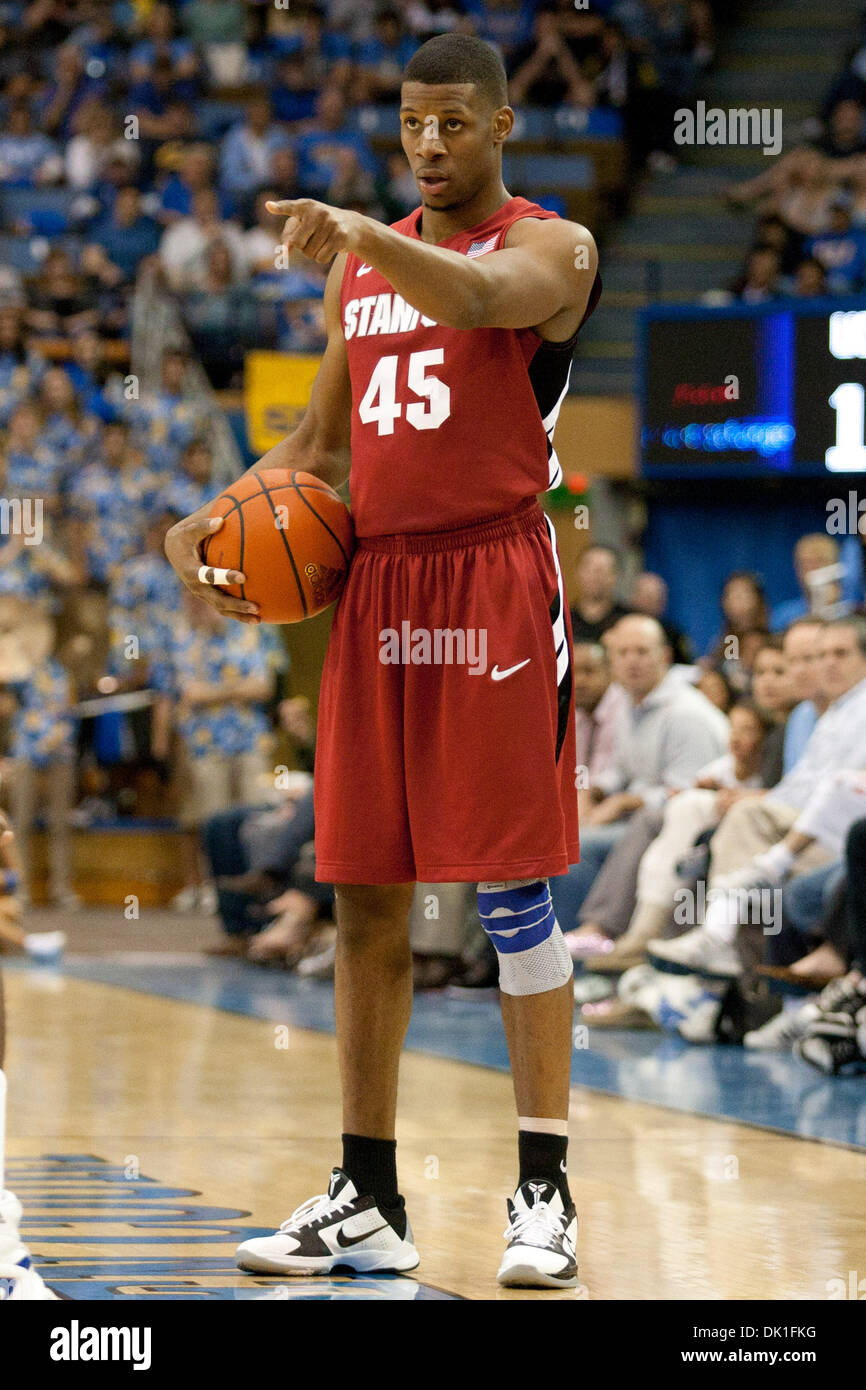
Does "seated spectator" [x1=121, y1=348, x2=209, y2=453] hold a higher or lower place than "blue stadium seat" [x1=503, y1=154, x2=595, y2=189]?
lower

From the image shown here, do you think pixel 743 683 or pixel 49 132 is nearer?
pixel 743 683

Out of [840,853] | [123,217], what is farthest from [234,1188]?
[123,217]

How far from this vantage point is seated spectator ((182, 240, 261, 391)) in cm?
1211

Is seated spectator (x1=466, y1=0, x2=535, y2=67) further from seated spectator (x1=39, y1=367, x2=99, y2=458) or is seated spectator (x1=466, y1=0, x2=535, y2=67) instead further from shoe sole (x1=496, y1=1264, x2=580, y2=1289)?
shoe sole (x1=496, y1=1264, x2=580, y2=1289)

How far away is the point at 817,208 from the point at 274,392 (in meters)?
3.47

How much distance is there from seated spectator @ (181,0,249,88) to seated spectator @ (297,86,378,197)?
1111mm

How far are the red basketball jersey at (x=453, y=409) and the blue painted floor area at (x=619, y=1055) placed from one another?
6.26ft

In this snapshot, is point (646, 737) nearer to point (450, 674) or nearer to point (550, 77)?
point (450, 674)


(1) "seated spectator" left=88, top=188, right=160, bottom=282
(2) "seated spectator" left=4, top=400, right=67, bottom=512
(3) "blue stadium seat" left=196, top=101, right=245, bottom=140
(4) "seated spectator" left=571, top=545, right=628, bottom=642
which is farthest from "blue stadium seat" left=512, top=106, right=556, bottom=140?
(4) "seated spectator" left=571, top=545, right=628, bottom=642

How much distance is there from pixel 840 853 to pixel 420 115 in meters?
3.18

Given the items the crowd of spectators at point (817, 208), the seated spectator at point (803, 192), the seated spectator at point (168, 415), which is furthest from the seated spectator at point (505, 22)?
the seated spectator at point (168, 415)

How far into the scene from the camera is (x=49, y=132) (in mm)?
14023

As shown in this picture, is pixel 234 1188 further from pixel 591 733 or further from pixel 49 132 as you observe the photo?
pixel 49 132

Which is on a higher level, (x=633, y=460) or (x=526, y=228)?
(x=633, y=460)
